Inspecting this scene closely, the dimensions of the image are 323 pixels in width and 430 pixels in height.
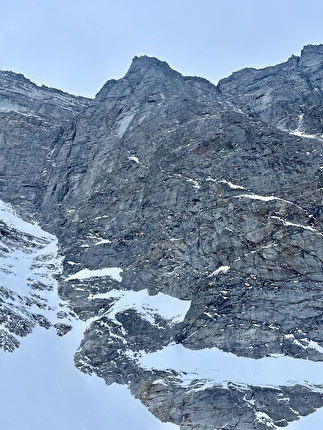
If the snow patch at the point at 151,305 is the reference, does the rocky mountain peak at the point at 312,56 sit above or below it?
above

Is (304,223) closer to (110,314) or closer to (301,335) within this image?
(301,335)

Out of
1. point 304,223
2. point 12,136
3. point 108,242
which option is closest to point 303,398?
point 304,223

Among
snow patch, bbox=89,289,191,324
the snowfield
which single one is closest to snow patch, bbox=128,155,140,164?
snow patch, bbox=89,289,191,324

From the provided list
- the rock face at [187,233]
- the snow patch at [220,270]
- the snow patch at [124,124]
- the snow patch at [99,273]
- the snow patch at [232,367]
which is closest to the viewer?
the snow patch at [232,367]

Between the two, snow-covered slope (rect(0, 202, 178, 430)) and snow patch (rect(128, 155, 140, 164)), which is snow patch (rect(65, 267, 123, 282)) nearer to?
snow-covered slope (rect(0, 202, 178, 430))

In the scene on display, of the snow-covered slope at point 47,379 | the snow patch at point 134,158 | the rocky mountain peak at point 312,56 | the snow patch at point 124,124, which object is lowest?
the snow-covered slope at point 47,379

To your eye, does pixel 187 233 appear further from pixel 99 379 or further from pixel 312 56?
pixel 312 56

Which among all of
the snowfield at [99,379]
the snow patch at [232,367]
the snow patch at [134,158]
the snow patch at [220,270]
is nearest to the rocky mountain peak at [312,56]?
the snow patch at [134,158]

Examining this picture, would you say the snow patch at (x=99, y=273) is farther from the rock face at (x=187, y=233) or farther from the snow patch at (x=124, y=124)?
the snow patch at (x=124, y=124)

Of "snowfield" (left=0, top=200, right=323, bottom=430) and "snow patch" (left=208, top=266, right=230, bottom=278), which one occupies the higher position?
"snow patch" (left=208, top=266, right=230, bottom=278)
